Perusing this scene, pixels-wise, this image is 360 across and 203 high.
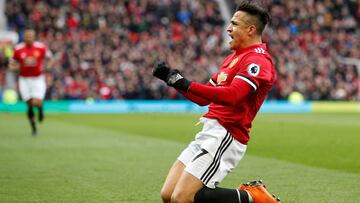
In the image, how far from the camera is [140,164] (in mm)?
11516

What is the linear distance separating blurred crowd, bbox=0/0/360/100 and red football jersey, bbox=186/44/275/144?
25973 mm

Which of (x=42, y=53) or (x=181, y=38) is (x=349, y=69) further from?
(x=42, y=53)

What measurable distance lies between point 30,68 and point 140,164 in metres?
7.70

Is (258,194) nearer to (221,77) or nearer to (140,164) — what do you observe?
(221,77)

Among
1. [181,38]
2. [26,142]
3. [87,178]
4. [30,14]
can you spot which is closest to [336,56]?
[181,38]

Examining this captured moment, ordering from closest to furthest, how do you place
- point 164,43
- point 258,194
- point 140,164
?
point 258,194 < point 140,164 < point 164,43

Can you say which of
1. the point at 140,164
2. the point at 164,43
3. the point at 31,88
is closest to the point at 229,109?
the point at 140,164

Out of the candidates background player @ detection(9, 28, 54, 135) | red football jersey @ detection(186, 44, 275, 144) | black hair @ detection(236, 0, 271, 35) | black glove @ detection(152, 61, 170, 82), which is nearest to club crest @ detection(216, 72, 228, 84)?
red football jersey @ detection(186, 44, 275, 144)

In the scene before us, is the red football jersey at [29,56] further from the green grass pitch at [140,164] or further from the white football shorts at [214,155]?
the white football shorts at [214,155]

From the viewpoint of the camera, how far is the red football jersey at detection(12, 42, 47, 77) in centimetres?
1795

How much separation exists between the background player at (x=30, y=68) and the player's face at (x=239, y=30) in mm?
12070

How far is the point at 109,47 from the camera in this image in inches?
1362

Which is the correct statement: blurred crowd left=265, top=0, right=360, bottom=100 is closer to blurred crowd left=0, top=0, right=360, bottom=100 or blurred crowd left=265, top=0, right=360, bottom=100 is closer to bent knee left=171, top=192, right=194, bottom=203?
blurred crowd left=0, top=0, right=360, bottom=100

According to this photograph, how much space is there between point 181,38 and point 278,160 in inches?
991
